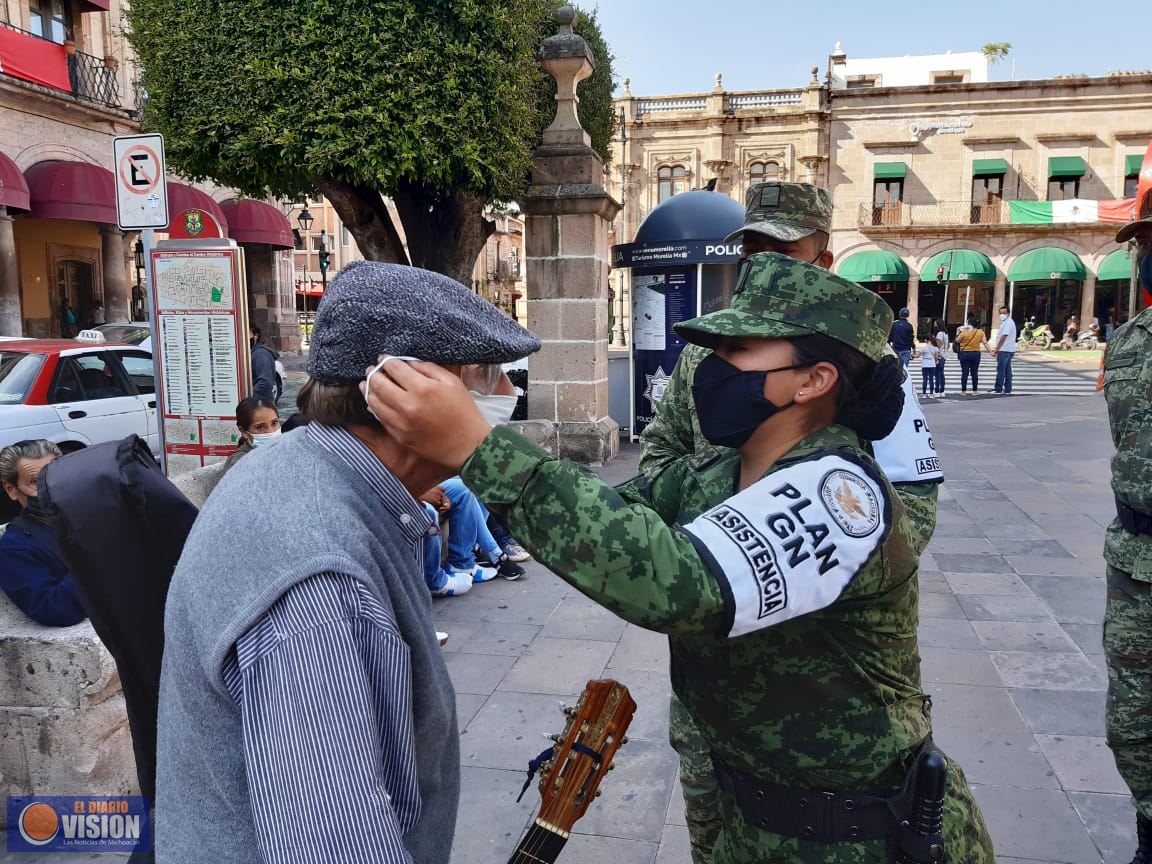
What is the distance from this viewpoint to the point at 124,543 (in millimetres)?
2062

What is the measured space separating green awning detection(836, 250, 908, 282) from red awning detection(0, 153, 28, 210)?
93.9ft

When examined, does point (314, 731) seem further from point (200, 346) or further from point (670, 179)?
point (670, 179)

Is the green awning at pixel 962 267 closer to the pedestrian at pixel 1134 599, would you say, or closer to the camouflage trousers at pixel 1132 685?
the pedestrian at pixel 1134 599

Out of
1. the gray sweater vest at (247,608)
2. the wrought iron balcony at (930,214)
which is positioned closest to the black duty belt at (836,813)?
the gray sweater vest at (247,608)

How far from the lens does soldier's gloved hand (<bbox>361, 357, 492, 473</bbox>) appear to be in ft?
3.81

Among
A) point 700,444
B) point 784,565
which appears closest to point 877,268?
point 700,444

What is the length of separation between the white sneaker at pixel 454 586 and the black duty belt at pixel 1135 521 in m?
3.97

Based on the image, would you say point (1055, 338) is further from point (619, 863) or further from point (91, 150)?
point (619, 863)

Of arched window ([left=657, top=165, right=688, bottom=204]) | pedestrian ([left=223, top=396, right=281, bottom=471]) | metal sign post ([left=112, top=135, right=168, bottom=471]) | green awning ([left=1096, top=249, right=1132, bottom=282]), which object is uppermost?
arched window ([left=657, top=165, right=688, bottom=204])

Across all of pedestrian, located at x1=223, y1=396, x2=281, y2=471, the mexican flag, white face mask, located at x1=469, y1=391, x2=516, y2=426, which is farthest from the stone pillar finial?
the mexican flag

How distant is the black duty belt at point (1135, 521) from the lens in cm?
277

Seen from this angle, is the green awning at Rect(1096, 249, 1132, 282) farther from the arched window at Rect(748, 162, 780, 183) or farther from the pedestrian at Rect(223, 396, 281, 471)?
the pedestrian at Rect(223, 396, 281, 471)

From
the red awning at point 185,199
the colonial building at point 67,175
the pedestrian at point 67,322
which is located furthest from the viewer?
the pedestrian at point 67,322

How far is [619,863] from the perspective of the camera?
9.90 feet
